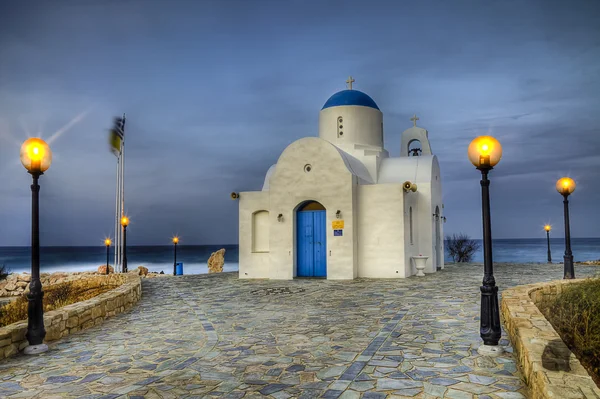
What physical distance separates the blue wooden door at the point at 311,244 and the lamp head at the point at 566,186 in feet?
25.8

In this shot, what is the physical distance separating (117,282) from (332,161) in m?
8.78

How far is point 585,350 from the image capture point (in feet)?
21.6

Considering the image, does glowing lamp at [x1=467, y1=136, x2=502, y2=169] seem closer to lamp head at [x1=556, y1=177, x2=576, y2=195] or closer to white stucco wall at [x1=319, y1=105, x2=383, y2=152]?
lamp head at [x1=556, y1=177, x2=576, y2=195]

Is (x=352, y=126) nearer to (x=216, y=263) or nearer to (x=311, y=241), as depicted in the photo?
(x=311, y=241)

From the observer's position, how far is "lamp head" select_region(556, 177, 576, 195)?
1422 cm

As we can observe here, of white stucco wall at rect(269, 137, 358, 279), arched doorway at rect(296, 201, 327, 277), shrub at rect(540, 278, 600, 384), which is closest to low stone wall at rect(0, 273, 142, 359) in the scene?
white stucco wall at rect(269, 137, 358, 279)

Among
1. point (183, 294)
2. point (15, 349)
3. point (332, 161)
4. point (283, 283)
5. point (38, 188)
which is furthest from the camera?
point (332, 161)

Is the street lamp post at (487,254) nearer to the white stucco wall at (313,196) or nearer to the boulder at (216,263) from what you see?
the white stucco wall at (313,196)

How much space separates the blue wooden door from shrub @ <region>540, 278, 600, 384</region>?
8634mm

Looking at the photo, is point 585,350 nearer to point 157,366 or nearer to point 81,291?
point 157,366

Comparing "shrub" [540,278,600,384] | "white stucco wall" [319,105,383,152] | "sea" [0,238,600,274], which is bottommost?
"sea" [0,238,600,274]

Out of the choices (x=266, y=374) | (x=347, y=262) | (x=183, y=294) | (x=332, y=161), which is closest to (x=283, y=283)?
(x=347, y=262)

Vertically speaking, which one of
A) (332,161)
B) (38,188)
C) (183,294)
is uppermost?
(332,161)

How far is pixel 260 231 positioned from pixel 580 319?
13.0 metres
